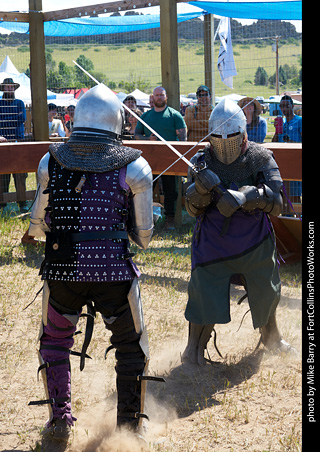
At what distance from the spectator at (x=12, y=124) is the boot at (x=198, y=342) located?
5.28 metres

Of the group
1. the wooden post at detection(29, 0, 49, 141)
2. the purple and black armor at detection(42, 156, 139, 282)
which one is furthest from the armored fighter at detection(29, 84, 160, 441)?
the wooden post at detection(29, 0, 49, 141)

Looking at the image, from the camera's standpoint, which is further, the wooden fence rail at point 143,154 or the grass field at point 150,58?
the grass field at point 150,58

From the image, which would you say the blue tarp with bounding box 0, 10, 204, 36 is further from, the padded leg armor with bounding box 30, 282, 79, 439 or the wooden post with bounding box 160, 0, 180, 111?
the padded leg armor with bounding box 30, 282, 79, 439

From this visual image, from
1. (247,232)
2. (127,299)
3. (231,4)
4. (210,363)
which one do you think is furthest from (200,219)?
(231,4)

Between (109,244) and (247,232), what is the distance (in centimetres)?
134

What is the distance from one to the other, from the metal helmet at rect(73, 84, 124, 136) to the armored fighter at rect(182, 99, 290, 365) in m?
1.03

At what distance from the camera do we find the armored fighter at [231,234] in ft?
13.2

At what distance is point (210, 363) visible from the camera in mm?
4234

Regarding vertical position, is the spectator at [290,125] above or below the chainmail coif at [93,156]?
above

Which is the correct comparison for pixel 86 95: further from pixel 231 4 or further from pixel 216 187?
pixel 231 4

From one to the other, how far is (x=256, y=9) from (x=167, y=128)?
2.67 meters

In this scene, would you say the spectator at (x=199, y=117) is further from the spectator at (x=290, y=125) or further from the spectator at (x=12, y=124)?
the spectator at (x=12, y=124)

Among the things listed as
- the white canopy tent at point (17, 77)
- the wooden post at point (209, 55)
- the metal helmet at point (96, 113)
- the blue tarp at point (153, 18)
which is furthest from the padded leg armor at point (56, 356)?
the white canopy tent at point (17, 77)

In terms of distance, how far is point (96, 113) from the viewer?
3016mm
